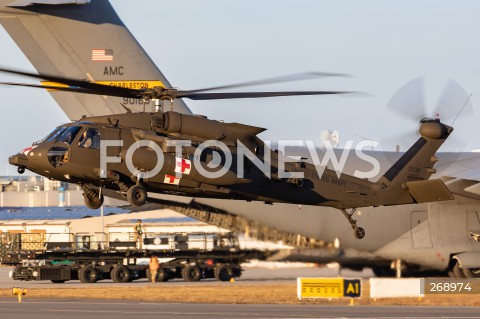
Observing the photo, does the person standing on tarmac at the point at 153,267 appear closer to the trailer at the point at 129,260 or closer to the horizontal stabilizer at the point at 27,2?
the trailer at the point at 129,260

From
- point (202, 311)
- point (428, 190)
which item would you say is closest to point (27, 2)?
point (202, 311)

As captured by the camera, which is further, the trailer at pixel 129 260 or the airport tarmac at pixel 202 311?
the trailer at pixel 129 260

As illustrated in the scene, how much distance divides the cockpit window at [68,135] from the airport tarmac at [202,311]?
463 centimetres

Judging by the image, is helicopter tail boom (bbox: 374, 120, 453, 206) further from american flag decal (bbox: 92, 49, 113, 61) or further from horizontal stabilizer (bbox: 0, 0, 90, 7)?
horizontal stabilizer (bbox: 0, 0, 90, 7)

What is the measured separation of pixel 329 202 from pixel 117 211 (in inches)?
2281

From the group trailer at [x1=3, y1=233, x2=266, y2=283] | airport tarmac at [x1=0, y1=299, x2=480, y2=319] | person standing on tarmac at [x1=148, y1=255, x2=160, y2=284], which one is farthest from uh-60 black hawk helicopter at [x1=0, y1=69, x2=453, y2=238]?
person standing on tarmac at [x1=148, y1=255, x2=160, y2=284]

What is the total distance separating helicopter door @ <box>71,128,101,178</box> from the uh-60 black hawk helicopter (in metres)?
0.03

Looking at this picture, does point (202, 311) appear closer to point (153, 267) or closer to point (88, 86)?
point (88, 86)

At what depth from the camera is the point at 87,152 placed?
88.6 feet

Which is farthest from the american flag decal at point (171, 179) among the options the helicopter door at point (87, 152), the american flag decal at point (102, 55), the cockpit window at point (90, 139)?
the american flag decal at point (102, 55)

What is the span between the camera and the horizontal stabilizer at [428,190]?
30.8 m

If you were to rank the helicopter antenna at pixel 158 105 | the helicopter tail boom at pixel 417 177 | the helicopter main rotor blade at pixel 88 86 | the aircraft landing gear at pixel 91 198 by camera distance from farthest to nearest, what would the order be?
the helicopter tail boom at pixel 417 177, the aircraft landing gear at pixel 91 198, the helicopter antenna at pixel 158 105, the helicopter main rotor blade at pixel 88 86

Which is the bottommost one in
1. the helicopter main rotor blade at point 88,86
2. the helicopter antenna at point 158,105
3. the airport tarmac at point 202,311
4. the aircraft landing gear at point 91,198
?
the airport tarmac at point 202,311

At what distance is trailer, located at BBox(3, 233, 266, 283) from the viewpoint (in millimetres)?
44125
